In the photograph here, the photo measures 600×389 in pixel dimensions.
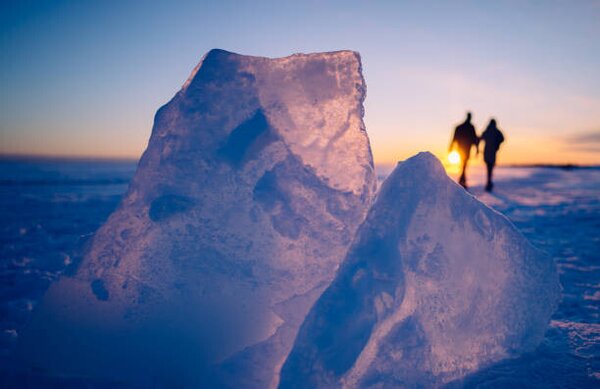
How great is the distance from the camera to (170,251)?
6.44 ft

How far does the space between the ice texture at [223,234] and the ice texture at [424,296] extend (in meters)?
0.24

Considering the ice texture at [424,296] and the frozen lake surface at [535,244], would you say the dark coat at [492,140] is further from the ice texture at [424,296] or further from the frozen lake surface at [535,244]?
the ice texture at [424,296]

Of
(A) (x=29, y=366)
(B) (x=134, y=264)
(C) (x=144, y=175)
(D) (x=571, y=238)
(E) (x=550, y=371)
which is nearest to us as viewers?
(E) (x=550, y=371)

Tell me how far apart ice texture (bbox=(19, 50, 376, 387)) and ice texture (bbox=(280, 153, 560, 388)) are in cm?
24

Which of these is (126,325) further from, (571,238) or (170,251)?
(571,238)

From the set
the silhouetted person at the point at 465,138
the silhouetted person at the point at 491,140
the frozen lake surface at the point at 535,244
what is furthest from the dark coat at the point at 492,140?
the frozen lake surface at the point at 535,244

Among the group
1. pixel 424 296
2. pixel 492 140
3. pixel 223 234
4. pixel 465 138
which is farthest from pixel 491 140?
pixel 223 234

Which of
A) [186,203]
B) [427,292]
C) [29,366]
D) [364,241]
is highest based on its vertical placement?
[186,203]

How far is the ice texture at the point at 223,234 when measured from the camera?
1827 mm

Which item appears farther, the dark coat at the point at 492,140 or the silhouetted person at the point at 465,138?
the dark coat at the point at 492,140

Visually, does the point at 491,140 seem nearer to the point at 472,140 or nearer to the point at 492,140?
the point at 492,140

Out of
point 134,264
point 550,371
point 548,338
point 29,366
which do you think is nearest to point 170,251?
point 134,264

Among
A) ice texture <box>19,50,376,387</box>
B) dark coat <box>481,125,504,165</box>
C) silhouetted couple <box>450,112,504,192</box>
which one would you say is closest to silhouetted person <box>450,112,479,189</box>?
silhouetted couple <box>450,112,504,192</box>

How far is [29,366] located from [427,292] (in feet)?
6.64
